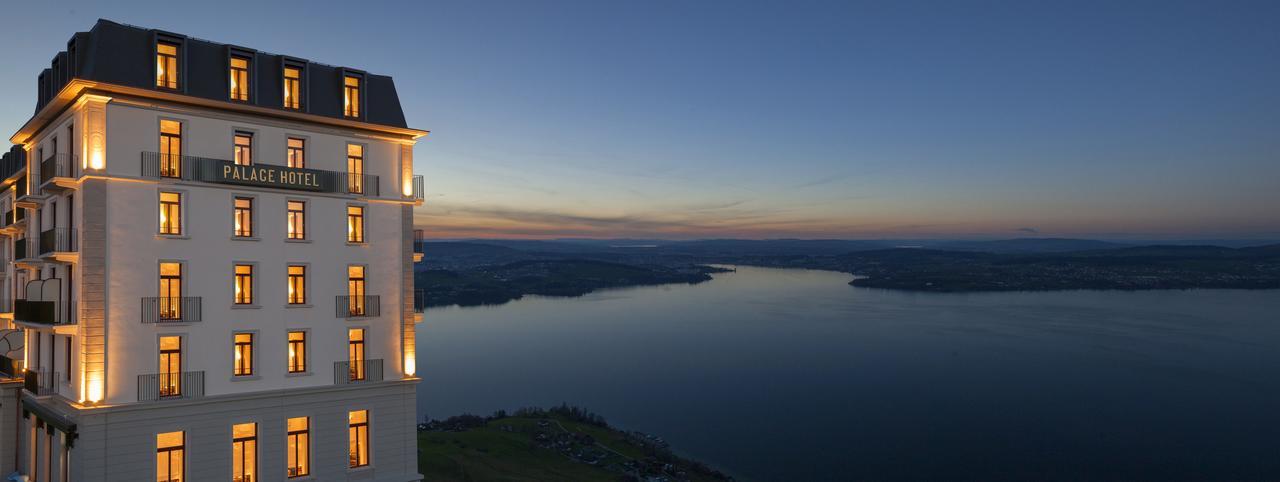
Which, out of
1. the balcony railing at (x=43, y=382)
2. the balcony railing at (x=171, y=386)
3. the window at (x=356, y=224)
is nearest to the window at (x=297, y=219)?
the window at (x=356, y=224)

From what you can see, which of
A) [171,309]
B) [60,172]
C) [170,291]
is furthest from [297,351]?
[60,172]

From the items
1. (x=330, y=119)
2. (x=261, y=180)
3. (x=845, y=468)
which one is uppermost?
(x=330, y=119)

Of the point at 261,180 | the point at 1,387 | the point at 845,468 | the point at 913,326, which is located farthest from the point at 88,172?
the point at 913,326

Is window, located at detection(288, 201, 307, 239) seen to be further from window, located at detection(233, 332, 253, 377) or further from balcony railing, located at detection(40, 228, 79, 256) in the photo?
balcony railing, located at detection(40, 228, 79, 256)

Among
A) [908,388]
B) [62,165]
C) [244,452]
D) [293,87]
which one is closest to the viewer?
[62,165]

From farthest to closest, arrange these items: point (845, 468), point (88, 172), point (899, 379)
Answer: point (899, 379) → point (845, 468) → point (88, 172)

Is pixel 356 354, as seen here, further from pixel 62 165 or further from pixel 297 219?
pixel 62 165

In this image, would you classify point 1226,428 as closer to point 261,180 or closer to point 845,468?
point 845,468

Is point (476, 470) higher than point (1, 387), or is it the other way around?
point (1, 387)
